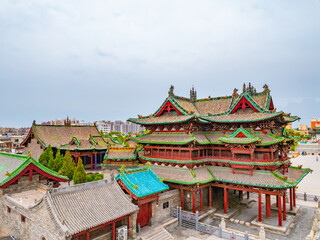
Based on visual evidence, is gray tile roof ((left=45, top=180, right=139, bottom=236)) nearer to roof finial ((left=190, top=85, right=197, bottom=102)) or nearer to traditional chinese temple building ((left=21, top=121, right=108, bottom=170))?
roof finial ((left=190, top=85, right=197, bottom=102))

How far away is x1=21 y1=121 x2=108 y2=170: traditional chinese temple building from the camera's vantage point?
44.3m

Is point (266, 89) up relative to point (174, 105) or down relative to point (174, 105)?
up

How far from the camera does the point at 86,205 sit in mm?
15445

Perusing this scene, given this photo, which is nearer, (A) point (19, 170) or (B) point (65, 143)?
(A) point (19, 170)

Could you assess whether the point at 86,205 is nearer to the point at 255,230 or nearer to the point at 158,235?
the point at 158,235

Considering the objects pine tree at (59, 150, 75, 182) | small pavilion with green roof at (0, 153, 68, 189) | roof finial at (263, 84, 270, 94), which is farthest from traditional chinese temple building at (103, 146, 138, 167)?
roof finial at (263, 84, 270, 94)

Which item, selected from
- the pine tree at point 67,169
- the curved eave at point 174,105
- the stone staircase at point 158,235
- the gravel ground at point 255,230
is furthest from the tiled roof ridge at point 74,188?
the pine tree at point 67,169

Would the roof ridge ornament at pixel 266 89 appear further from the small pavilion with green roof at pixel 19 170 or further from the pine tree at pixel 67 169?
the pine tree at pixel 67 169

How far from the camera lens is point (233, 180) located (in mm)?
22203

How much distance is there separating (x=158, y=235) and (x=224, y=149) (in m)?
11.5

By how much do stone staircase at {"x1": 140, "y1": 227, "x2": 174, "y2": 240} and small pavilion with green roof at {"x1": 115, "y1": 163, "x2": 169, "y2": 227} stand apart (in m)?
1.36

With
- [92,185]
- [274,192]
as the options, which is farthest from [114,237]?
[274,192]

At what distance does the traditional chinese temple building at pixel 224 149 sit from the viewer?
21656 millimetres

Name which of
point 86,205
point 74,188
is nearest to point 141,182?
point 86,205
